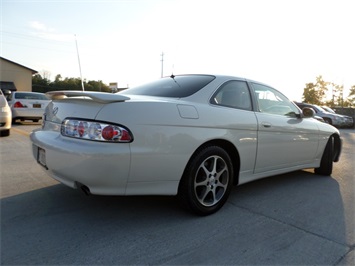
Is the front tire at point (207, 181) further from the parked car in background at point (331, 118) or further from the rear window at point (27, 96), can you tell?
the parked car in background at point (331, 118)

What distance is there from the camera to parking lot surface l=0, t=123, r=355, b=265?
2.21 meters

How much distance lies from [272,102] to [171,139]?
6.24 ft

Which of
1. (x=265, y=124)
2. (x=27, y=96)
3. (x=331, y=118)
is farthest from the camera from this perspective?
(x=331, y=118)

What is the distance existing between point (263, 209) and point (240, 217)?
1.26 ft

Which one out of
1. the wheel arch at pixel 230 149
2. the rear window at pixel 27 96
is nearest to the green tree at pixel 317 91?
the rear window at pixel 27 96

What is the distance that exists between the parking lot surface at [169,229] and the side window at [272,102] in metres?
1.03

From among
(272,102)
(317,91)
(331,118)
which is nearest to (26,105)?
(272,102)

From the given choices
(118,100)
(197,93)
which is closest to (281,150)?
(197,93)

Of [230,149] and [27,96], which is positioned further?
[27,96]

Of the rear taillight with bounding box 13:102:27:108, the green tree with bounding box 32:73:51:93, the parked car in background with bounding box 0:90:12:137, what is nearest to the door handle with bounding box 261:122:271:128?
the parked car in background with bounding box 0:90:12:137

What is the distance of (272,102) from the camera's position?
392 cm

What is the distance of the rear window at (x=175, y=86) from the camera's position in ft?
10.2

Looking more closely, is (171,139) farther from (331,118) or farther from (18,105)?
(331,118)

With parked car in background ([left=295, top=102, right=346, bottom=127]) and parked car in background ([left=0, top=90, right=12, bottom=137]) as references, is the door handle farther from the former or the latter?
parked car in background ([left=295, top=102, right=346, bottom=127])
